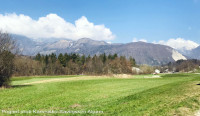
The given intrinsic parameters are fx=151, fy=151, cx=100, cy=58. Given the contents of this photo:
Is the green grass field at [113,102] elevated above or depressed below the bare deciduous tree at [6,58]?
below

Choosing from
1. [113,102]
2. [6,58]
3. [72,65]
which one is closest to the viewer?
[113,102]

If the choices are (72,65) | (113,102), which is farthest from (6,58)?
(72,65)

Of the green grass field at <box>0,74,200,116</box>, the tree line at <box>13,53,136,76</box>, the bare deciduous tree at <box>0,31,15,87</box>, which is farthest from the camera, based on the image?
the tree line at <box>13,53,136,76</box>

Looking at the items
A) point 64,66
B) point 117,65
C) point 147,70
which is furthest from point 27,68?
point 147,70

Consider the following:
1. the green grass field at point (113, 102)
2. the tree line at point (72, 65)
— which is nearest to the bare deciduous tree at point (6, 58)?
the green grass field at point (113, 102)

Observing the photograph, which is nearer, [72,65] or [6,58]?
[6,58]

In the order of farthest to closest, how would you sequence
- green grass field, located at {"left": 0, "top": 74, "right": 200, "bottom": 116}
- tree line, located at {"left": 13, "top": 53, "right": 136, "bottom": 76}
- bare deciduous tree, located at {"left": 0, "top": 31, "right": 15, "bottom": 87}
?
tree line, located at {"left": 13, "top": 53, "right": 136, "bottom": 76}
bare deciduous tree, located at {"left": 0, "top": 31, "right": 15, "bottom": 87}
green grass field, located at {"left": 0, "top": 74, "right": 200, "bottom": 116}

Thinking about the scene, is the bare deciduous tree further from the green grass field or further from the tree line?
the tree line

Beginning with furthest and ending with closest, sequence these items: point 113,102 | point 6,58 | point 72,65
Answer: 1. point 72,65
2. point 6,58
3. point 113,102

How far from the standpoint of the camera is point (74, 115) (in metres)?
14.6

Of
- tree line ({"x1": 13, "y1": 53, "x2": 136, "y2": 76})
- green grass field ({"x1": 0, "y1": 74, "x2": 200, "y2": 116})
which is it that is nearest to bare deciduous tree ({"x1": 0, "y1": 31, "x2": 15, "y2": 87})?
green grass field ({"x1": 0, "y1": 74, "x2": 200, "y2": 116})

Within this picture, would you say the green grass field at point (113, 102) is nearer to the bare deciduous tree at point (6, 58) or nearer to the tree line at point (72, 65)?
the bare deciduous tree at point (6, 58)

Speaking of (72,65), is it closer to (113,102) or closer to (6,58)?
(6,58)

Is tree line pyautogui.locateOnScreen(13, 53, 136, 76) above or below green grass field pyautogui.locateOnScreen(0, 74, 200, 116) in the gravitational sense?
above
